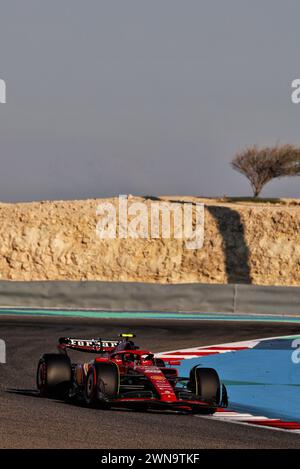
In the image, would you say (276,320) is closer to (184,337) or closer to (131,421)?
(184,337)

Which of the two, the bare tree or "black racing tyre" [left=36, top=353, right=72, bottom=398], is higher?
the bare tree

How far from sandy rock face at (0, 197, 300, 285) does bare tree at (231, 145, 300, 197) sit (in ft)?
82.6

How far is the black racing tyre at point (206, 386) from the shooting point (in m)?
12.5

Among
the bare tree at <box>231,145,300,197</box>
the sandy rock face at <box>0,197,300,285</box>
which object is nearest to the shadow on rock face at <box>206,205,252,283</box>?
the sandy rock face at <box>0,197,300,285</box>

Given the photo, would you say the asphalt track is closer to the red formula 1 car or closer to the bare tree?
the red formula 1 car

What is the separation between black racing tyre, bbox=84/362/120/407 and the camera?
11914 mm

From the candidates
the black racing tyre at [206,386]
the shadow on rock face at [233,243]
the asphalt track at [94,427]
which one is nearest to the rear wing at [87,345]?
the asphalt track at [94,427]

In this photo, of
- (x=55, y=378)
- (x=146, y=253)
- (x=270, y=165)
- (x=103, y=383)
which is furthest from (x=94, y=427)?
(x=270, y=165)

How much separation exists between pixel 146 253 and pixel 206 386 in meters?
38.2

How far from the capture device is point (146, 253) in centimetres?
5069

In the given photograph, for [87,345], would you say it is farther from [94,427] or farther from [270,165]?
[270,165]

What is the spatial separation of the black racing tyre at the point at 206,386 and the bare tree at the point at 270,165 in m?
65.2

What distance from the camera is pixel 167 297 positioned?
110ft

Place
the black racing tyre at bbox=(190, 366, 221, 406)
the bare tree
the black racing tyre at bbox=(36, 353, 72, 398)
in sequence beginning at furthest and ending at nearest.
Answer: the bare tree, the black racing tyre at bbox=(36, 353, 72, 398), the black racing tyre at bbox=(190, 366, 221, 406)
